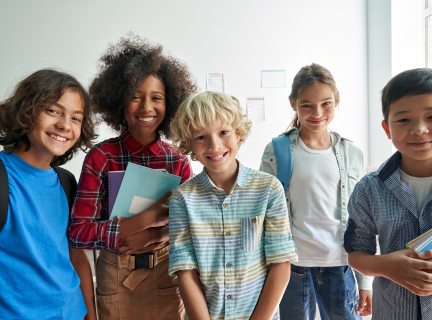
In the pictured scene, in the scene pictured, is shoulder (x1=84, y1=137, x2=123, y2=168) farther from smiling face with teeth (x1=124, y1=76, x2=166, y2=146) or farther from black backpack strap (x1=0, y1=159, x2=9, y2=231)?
black backpack strap (x1=0, y1=159, x2=9, y2=231)

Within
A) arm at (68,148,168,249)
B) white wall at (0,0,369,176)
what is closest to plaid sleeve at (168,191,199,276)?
arm at (68,148,168,249)

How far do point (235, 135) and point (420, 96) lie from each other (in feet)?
1.72

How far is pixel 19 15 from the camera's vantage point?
108 inches

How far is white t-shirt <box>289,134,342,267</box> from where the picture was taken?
1.22 meters

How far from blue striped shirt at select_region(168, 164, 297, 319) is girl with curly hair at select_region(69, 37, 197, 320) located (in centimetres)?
15

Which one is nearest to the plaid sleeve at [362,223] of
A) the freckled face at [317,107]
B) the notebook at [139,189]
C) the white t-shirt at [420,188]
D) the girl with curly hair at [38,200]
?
the white t-shirt at [420,188]

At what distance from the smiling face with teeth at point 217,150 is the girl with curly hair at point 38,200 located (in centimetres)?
43

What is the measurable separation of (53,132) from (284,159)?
871 millimetres

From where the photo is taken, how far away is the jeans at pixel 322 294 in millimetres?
1185

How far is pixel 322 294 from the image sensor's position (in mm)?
1220

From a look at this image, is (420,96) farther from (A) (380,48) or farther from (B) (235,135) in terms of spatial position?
(A) (380,48)

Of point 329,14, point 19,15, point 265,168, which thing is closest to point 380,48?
point 329,14

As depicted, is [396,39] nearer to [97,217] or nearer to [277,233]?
[277,233]

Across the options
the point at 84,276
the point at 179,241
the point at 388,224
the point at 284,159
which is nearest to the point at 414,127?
the point at 388,224
